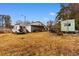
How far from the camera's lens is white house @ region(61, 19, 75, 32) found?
17.1 feet

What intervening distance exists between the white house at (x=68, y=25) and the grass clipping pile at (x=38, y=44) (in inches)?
2.4

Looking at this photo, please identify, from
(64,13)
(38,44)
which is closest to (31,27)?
(38,44)

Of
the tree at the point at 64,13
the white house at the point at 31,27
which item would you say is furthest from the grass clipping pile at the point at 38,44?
the tree at the point at 64,13

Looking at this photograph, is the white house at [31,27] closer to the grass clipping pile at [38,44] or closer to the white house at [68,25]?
the grass clipping pile at [38,44]

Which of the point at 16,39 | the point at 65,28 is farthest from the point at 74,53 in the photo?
the point at 16,39

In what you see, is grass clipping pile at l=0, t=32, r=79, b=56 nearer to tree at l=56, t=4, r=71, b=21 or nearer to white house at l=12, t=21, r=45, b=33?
white house at l=12, t=21, r=45, b=33

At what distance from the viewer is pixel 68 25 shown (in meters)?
5.23

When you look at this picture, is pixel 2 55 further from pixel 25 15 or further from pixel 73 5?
pixel 73 5

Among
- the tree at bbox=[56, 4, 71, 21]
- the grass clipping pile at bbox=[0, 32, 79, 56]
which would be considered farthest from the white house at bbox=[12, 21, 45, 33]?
the tree at bbox=[56, 4, 71, 21]

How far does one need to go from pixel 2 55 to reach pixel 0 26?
0.94 feet

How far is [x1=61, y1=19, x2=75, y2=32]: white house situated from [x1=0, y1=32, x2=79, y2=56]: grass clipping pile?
6cm

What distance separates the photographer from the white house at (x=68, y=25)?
205 inches

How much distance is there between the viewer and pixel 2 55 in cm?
518

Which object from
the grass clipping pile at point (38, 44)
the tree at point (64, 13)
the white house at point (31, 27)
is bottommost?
the grass clipping pile at point (38, 44)
